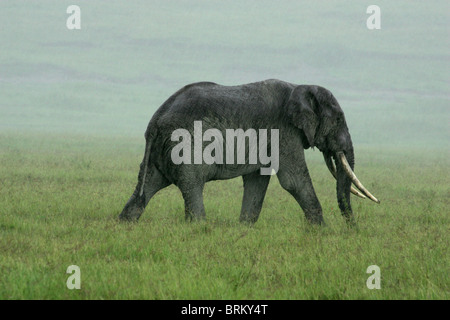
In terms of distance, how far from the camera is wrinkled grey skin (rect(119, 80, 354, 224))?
909 cm

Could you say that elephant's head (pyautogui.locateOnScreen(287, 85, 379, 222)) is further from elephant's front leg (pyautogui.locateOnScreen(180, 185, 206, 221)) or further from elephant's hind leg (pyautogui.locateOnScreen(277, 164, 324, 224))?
elephant's front leg (pyautogui.locateOnScreen(180, 185, 206, 221))

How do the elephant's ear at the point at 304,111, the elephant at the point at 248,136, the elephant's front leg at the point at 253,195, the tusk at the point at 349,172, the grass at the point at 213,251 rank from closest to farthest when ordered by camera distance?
the grass at the point at 213,251, the elephant at the point at 248,136, the elephant's ear at the point at 304,111, the tusk at the point at 349,172, the elephant's front leg at the point at 253,195

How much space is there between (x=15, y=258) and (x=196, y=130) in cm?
320

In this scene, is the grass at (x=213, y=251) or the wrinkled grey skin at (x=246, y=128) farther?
the wrinkled grey skin at (x=246, y=128)

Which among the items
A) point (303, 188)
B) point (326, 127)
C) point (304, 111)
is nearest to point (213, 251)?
point (303, 188)

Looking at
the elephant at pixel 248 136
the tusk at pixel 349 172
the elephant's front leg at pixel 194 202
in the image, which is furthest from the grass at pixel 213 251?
the tusk at pixel 349 172

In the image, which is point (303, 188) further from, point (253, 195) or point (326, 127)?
point (326, 127)

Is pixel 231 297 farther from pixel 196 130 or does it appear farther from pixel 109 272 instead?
pixel 196 130

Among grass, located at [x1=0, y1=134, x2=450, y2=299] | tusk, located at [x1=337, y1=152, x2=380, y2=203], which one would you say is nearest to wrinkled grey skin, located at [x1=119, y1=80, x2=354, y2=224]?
tusk, located at [x1=337, y1=152, x2=380, y2=203]

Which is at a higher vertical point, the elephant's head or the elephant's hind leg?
the elephant's head

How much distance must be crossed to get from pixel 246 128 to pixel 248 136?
5.1 inches

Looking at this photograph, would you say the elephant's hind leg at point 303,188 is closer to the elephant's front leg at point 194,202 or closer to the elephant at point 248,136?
the elephant at point 248,136

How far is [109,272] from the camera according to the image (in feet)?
21.4

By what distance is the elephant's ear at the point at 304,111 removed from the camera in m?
9.53
